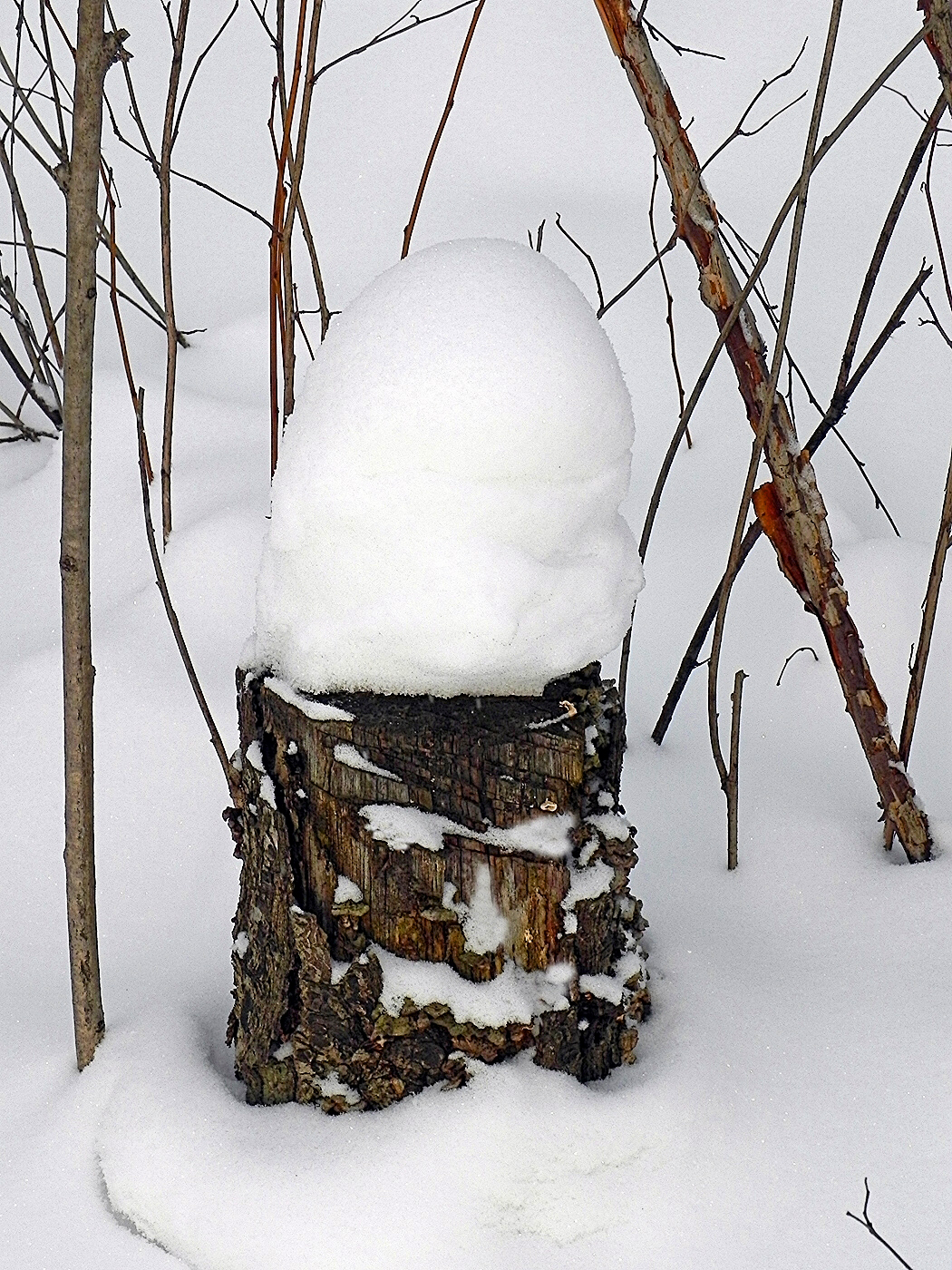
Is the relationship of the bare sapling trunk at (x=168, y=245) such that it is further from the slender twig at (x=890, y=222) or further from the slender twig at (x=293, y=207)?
the slender twig at (x=890, y=222)

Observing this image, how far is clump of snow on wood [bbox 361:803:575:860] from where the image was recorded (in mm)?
1066

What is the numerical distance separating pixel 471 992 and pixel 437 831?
0.47 feet

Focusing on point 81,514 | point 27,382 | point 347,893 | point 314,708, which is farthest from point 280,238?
point 27,382

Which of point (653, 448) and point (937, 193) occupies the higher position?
point (937, 193)

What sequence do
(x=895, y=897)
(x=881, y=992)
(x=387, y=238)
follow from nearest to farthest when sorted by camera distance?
(x=881, y=992), (x=895, y=897), (x=387, y=238)

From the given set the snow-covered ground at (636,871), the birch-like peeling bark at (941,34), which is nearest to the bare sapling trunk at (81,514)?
the snow-covered ground at (636,871)

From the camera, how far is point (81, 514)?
1.05 meters

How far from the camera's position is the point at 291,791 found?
1.10 meters

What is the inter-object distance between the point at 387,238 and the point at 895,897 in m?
1.82

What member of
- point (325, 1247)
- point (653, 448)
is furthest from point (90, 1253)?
point (653, 448)

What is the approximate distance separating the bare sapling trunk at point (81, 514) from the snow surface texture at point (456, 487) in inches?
6.4

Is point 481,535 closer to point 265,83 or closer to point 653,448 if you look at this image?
point 653,448

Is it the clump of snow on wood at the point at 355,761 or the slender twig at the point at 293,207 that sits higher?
the slender twig at the point at 293,207

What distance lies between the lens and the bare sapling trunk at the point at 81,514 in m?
0.94
